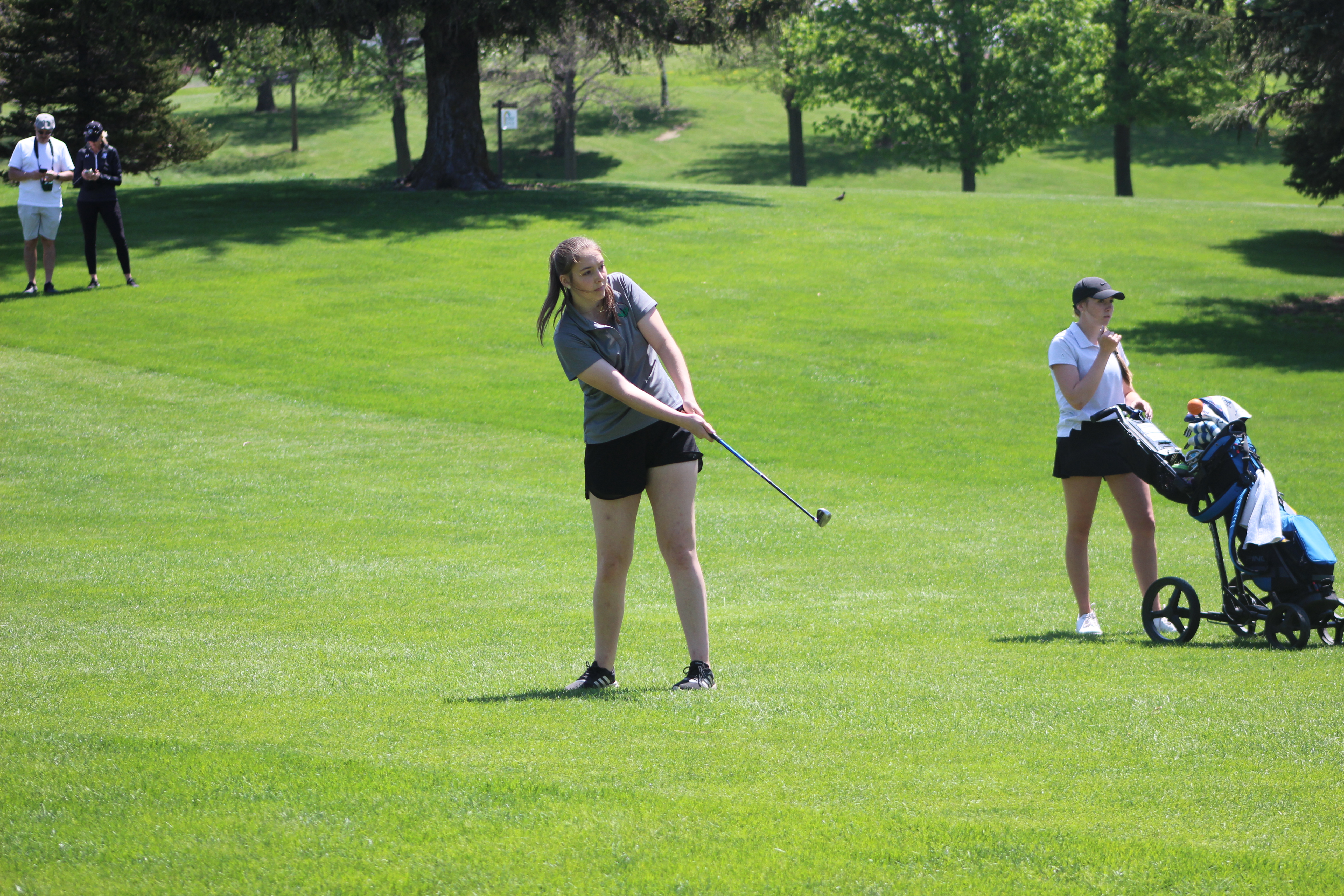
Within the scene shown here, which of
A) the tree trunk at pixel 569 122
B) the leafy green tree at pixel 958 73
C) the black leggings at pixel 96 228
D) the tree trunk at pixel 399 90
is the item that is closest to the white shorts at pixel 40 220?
the black leggings at pixel 96 228

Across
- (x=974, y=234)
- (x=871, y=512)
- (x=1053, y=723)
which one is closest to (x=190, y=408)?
(x=871, y=512)

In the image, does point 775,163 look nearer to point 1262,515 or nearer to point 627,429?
point 1262,515

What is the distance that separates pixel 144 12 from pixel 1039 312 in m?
19.7

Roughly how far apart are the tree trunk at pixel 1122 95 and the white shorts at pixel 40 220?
140ft

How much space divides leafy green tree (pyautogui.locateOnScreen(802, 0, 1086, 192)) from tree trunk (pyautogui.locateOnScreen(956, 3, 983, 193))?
4 cm

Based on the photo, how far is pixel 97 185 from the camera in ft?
61.7

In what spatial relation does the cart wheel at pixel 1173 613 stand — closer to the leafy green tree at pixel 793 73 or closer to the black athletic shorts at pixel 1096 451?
the black athletic shorts at pixel 1096 451

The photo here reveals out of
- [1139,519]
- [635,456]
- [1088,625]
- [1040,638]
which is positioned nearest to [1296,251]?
[1139,519]

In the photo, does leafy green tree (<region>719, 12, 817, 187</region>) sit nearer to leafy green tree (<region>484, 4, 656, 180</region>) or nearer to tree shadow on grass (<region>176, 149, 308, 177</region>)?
leafy green tree (<region>484, 4, 656, 180</region>)

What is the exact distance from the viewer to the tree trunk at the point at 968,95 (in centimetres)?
4969

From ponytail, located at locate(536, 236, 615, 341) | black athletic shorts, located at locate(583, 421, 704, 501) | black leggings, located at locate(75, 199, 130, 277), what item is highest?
black leggings, located at locate(75, 199, 130, 277)

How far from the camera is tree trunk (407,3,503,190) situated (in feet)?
93.8

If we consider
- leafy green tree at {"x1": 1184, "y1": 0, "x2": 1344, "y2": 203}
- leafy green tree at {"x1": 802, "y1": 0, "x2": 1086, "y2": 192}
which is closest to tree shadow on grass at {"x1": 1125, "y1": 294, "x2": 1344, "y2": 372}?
leafy green tree at {"x1": 1184, "y1": 0, "x2": 1344, "y2": 203}

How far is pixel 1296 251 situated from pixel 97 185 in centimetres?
2699
